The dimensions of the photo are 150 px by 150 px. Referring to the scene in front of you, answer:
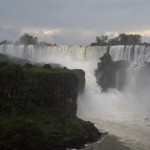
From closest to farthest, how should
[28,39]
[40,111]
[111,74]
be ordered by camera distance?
[40,111]
[111,74]
[28,39]

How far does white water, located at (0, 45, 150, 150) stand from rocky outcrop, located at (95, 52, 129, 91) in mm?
1307

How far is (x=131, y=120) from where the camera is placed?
6994 centimetres

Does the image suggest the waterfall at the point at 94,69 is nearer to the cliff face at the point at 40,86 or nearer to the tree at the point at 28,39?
the cliff face at the point at 40,86

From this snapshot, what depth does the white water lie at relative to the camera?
204 ft

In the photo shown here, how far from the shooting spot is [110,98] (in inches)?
3243

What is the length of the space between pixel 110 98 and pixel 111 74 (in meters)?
6.78

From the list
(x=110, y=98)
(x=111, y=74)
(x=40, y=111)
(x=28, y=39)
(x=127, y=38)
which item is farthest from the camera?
(x=28, y=39)

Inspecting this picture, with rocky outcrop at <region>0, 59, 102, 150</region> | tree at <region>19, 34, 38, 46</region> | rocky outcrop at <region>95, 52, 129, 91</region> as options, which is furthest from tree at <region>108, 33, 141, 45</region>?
rocky outcrop at <region>0, 59, 102, 150</region>

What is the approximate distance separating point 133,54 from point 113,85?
682cm

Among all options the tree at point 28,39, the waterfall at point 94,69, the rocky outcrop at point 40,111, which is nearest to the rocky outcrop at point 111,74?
the waterfall at point 94,69

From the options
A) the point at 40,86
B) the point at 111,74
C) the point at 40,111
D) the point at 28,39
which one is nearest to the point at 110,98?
the point at 111,74

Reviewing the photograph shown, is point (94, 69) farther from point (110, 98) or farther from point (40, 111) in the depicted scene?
point (40, 111)

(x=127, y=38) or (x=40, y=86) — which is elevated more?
(x=127, y=38)

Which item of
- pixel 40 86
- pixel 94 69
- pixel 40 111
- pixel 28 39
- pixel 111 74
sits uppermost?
pixel 28 39
